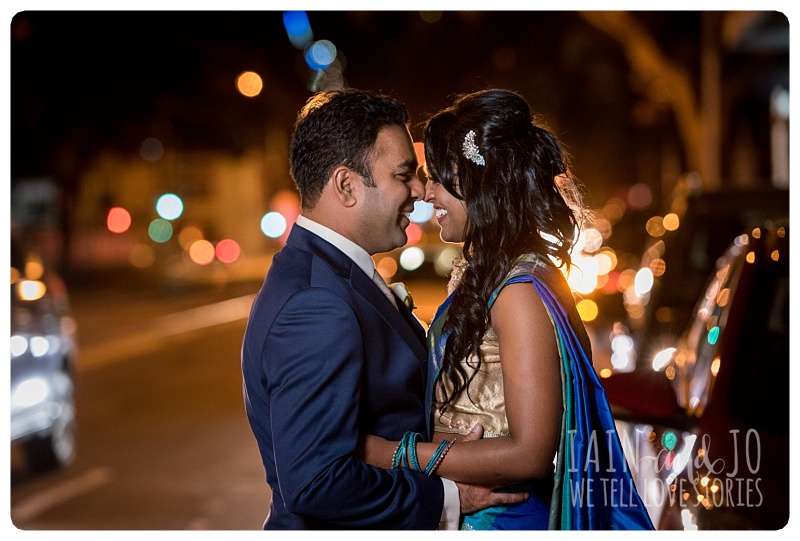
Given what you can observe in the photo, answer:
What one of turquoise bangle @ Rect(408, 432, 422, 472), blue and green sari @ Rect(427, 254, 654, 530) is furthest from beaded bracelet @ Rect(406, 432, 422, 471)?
blue and green sari @ Rect(427, 254, 654, 530)

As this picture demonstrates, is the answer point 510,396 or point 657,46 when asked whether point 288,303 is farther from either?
point 657,46

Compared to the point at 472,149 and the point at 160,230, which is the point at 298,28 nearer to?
the point at 160,230

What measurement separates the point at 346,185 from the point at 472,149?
36cm

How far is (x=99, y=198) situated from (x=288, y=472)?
49.4 metres

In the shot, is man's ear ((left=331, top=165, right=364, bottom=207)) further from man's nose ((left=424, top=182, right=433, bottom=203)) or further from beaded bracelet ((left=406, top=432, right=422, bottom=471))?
beaded bracelet ((left=406, top=432, right=422, bottom=471))

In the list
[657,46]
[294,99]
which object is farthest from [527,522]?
[294,99]

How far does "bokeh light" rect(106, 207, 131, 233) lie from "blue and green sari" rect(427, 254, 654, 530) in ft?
150

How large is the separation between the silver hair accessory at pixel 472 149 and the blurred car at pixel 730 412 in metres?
1.09

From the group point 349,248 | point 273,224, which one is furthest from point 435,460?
point 273,224

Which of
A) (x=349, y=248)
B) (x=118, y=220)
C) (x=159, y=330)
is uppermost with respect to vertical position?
(x=118, y=220)

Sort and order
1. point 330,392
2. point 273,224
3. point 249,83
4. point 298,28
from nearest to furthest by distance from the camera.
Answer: point 330,392
point 298,28
point 249,83
point 273,224

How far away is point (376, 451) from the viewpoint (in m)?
2.50

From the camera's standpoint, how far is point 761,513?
2.75 meters

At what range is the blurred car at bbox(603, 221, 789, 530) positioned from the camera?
2.83 meters
